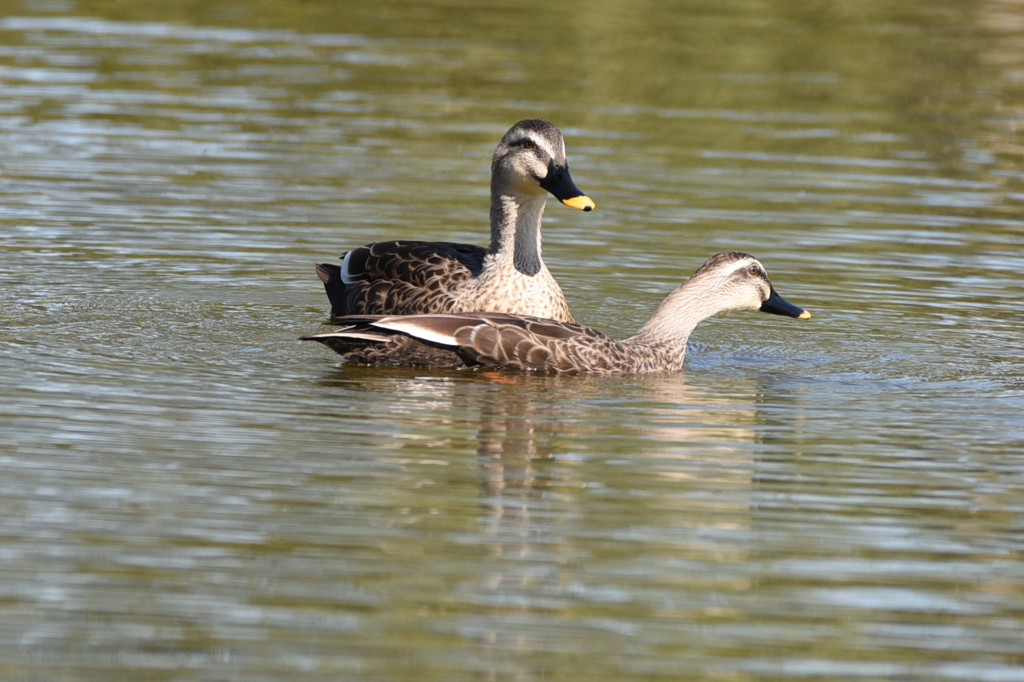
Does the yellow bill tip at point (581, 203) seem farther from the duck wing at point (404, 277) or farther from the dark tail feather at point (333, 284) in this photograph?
the dark tail feather at point (333, 284)

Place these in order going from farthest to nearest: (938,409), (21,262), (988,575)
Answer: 1. (21,262)
2. (938,409)
3. (988,575)

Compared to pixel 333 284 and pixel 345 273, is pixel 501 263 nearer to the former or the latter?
pixel 345 273

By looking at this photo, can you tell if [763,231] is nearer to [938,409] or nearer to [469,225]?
[469,225]

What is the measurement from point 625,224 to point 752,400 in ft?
18.7

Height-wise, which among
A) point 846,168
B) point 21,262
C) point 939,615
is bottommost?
point 939,615

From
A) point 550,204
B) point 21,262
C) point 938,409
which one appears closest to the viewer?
point 938,409

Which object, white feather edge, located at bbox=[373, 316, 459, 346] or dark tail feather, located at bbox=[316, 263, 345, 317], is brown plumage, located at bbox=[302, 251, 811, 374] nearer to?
white feather edge, located at bbox=[373, 316, 459, 346]

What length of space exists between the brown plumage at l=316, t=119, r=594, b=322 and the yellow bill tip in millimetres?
193

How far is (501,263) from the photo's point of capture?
12930mm

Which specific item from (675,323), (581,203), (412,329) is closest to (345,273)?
(412,329)

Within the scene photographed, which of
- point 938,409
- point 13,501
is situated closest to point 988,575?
point 938,409

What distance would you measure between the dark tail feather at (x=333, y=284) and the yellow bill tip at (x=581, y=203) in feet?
7.30

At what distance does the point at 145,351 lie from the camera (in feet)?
38.9

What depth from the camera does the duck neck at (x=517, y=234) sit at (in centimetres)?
1296
